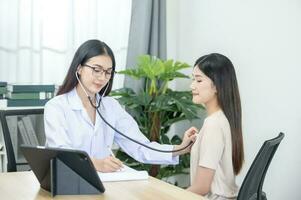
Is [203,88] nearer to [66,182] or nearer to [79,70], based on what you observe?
[79,70]

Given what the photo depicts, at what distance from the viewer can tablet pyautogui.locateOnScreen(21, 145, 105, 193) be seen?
→ 1.36m

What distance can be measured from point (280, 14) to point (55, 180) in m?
1.49

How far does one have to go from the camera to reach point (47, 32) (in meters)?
3.17

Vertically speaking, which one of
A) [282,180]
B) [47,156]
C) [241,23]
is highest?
[241,23]

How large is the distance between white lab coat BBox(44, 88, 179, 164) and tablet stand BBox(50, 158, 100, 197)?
1.30 feet

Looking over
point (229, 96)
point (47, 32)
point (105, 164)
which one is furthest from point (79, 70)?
point (47, 32)

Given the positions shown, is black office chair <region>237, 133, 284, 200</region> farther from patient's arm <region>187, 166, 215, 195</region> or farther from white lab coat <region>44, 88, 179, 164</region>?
white lab coat <region>44, 88, 179, 164</region>

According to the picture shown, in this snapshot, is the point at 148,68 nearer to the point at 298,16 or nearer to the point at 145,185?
the point at 298,16

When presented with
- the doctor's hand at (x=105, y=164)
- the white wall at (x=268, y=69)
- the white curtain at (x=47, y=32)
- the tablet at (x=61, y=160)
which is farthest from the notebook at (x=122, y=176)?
the white curtain at (x=47, y=32)

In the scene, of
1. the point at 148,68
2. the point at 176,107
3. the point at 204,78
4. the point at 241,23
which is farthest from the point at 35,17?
the point at 204,78

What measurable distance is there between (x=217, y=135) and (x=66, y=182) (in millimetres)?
648

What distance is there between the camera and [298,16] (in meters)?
2.22

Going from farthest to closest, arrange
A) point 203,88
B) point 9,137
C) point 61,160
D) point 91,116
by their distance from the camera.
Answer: point 9,137
point 91,116
point 203,88
point 61,160

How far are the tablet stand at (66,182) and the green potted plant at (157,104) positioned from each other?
1341 millimetres
